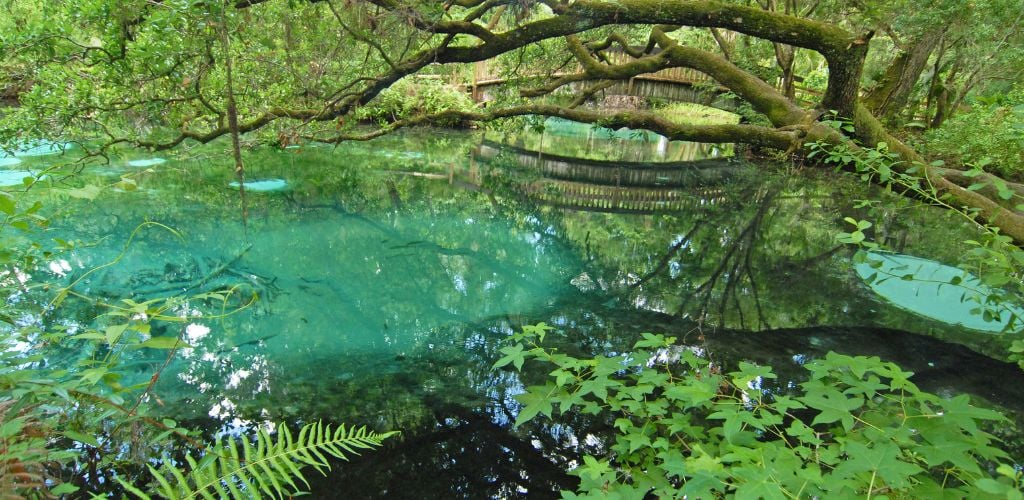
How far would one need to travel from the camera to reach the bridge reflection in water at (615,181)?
1066 cm

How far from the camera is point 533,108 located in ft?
26.6

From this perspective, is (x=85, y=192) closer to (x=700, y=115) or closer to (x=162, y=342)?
(x=162, y=342)

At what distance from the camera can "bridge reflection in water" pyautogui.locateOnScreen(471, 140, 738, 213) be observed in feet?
35.0

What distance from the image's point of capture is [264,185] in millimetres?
10469

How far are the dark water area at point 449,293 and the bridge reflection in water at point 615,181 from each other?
138 millimetres

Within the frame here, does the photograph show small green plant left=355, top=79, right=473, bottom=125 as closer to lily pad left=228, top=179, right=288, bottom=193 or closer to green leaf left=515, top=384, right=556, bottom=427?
lily pad left=228, top=179, right=288, bottom=193

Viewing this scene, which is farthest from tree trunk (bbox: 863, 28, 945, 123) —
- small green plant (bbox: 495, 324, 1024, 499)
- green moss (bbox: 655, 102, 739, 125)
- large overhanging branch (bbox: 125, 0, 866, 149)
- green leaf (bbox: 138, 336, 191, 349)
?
green leaf (bbox: 138, 336, 191, 349)

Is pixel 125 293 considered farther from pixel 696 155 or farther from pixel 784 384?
pixel 696 155

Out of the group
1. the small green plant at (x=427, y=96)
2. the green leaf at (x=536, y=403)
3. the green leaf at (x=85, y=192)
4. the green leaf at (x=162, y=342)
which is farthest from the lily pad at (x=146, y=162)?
the green leaf at (x=536, y=403)

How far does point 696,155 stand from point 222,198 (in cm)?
1561

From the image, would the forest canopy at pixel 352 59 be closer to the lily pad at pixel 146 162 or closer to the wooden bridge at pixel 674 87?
the lily pad at pixel 146 162

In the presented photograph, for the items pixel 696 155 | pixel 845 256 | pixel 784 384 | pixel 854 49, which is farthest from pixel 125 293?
pixel 696 155

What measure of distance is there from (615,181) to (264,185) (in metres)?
8.17

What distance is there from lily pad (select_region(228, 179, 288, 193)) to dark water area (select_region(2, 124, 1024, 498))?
16 centimetres
